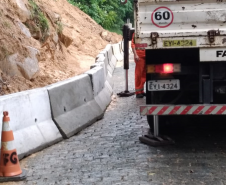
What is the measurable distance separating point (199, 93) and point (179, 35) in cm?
92

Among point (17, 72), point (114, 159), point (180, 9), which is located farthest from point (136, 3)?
point (17, 72)

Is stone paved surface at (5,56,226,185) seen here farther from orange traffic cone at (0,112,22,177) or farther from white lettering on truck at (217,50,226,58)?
white lettering on truck at (217,50,226,58)

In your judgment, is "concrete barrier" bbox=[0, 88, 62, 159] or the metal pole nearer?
"concrete barrier" bbox=[0, 88, 62, 159]

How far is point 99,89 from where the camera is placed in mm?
11344

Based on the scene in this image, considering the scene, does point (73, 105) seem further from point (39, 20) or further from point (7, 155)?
point (39, 20)

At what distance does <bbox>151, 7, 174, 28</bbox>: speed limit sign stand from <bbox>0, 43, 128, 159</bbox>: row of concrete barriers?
6.81ft

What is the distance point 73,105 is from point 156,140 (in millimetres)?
1843

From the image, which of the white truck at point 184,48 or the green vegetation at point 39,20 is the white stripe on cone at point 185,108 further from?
the green vegetation at point 39,20

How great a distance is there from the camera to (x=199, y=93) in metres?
7.71

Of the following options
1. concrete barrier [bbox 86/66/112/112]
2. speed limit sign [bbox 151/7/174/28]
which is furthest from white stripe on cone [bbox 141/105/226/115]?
concrete barrier [bbox 86/66/112/112]

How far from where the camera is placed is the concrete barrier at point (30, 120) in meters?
7.40

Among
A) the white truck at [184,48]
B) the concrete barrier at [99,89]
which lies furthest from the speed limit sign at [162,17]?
the concrete barrier at [99,89]

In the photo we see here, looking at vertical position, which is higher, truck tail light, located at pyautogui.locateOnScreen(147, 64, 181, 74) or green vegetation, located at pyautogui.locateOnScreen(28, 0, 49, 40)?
green vegetation, located at pyautogui.locateOnScreen(28, 0, 49, 40)

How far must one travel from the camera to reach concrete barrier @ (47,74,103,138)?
343 inches
